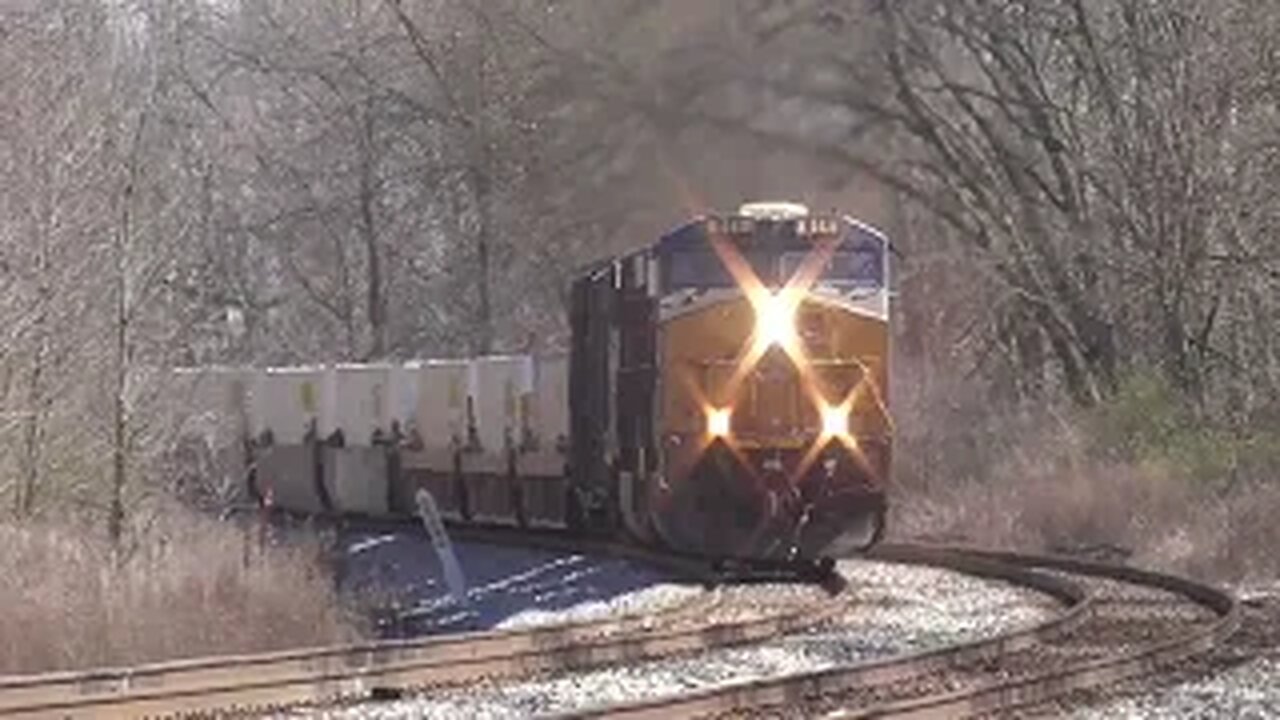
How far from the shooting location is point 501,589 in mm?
22844

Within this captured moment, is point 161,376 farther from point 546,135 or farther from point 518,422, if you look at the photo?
point 546,135

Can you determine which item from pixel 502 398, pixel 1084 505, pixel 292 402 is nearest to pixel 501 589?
pixel 502 398

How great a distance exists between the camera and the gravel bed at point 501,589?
1964 cm

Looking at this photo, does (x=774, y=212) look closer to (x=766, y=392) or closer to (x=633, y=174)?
(x=766, y=392)

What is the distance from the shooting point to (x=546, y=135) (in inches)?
1484

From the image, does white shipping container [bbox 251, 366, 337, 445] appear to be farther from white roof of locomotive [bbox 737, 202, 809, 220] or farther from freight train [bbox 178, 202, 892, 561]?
white roof of locomotive [bbox 737, 202, 809, 220]

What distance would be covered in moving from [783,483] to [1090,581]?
3.42 meters

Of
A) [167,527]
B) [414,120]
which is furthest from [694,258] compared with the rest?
[414,120]

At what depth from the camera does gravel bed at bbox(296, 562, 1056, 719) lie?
502 inches

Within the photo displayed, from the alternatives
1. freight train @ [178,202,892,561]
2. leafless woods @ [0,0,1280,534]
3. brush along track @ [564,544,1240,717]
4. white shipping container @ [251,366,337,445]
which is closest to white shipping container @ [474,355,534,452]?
leafless woods @ [0,0,1280,534]

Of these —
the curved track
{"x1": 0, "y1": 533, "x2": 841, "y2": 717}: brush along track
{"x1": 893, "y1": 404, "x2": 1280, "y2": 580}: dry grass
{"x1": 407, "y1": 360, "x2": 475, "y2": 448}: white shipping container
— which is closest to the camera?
the curved track

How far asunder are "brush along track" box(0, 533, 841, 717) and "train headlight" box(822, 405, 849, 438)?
3219mm

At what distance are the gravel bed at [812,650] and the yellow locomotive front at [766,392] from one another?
2.44 ft

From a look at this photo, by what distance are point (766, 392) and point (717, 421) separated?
523mm
